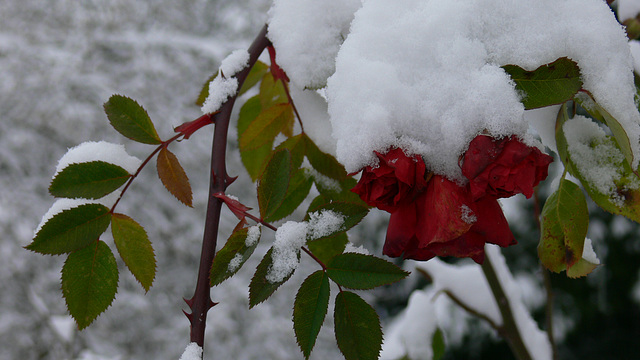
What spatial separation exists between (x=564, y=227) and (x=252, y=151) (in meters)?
0.43

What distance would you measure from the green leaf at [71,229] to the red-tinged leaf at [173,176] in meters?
0.07

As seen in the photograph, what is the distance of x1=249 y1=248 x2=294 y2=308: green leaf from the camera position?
0.45 metres

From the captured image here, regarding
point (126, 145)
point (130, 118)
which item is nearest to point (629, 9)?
point (130, 118)

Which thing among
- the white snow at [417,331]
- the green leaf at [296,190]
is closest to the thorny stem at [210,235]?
the green leaf at [296,190]

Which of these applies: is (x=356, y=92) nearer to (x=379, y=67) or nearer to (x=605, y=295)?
(x=379, y=67)

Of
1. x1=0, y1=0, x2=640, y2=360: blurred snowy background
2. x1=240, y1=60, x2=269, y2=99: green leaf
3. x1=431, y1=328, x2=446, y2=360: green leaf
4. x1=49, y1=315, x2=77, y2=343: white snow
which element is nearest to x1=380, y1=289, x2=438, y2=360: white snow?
x1=431, y1=328, x2=446, y2=360: green leaf

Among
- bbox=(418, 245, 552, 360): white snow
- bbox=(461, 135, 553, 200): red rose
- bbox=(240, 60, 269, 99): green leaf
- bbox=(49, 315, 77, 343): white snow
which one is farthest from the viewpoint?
bbox=(49, 315, 77, 343): white snow

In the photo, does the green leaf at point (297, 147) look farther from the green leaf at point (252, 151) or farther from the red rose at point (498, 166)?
the red rose at point (498, 166)

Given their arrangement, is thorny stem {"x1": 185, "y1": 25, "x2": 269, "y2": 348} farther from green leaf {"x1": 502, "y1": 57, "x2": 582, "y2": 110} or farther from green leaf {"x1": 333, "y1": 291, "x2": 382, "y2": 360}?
green leaf {"x1": 502, "y1": 57, "x2": 582, "y2": 110}

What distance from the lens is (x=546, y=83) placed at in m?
0.42

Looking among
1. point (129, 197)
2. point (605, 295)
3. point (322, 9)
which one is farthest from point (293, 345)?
point (322, 9)

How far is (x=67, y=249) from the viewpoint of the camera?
20.1 inches

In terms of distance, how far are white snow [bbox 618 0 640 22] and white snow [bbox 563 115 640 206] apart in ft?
1.17

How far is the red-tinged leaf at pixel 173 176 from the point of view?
0.54 meters
